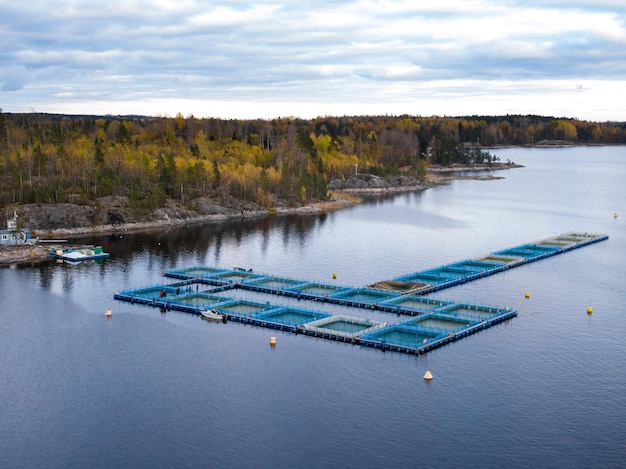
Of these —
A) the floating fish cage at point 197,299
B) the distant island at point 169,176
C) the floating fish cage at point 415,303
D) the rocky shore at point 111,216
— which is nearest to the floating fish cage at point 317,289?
the floating fish cage at point 415,303

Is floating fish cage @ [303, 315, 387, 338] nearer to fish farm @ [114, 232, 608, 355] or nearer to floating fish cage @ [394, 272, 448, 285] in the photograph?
fish farm @ [114, 232, 608, 355]

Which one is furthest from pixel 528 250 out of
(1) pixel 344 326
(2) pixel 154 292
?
(2) pixel 154 292

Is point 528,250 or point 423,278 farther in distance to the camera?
point 528,250

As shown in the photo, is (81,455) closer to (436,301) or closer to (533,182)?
(436,301)

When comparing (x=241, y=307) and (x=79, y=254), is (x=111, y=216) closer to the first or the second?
(x=79, y=254)

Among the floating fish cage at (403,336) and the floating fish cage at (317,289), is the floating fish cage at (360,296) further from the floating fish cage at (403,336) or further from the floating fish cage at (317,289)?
the floating fish cage at (403,336)

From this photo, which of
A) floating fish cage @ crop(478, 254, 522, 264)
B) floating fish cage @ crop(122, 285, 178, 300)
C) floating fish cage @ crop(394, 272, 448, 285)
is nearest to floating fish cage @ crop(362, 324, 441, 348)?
floating fish cage @ crop(394, 272, 448, 285)

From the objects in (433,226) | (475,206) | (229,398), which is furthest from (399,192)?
(229,398)
